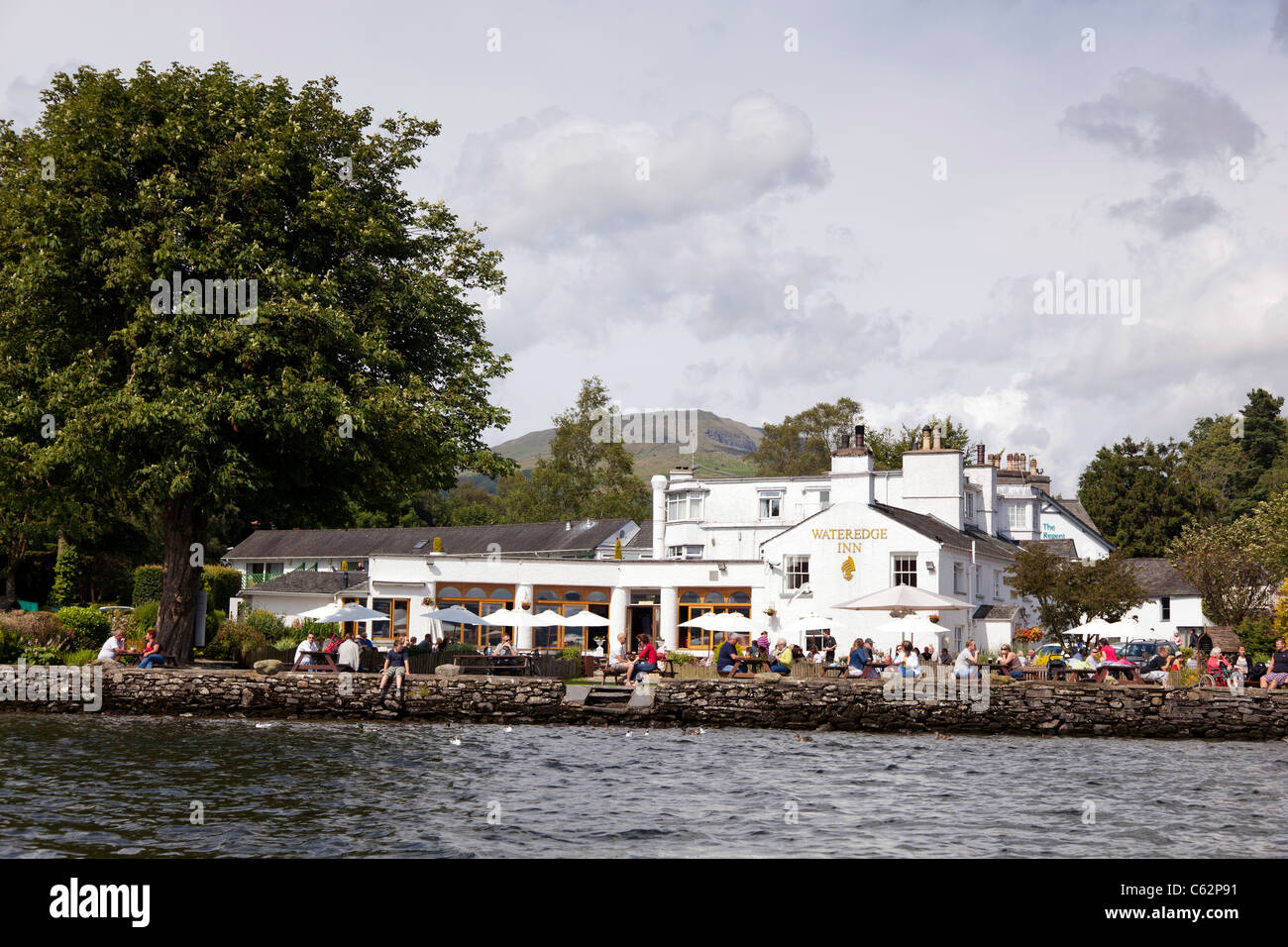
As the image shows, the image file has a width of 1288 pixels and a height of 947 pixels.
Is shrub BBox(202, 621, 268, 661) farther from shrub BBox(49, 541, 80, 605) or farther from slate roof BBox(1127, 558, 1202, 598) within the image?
slate roof BBox(1127, 558, 1202, 598)

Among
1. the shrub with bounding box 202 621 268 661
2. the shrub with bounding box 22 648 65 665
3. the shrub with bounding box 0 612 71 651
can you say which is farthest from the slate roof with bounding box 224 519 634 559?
the shrub with bounding box 22 648 65 665

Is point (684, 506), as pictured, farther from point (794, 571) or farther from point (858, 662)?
point (858, 662)

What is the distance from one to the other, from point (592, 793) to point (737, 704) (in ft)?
45.5

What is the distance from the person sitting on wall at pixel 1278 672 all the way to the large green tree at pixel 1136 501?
52682 mm

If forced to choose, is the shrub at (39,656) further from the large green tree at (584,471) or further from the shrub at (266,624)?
the large green tree at (584,471)

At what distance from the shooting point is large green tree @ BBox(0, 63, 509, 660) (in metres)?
29.2

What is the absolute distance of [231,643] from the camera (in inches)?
1507

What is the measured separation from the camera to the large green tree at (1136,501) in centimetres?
8469

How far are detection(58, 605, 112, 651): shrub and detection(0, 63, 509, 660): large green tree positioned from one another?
3.70 metres

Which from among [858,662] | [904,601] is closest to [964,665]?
[858,662]

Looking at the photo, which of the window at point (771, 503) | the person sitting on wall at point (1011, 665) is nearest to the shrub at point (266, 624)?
the window at point (771, 503)
